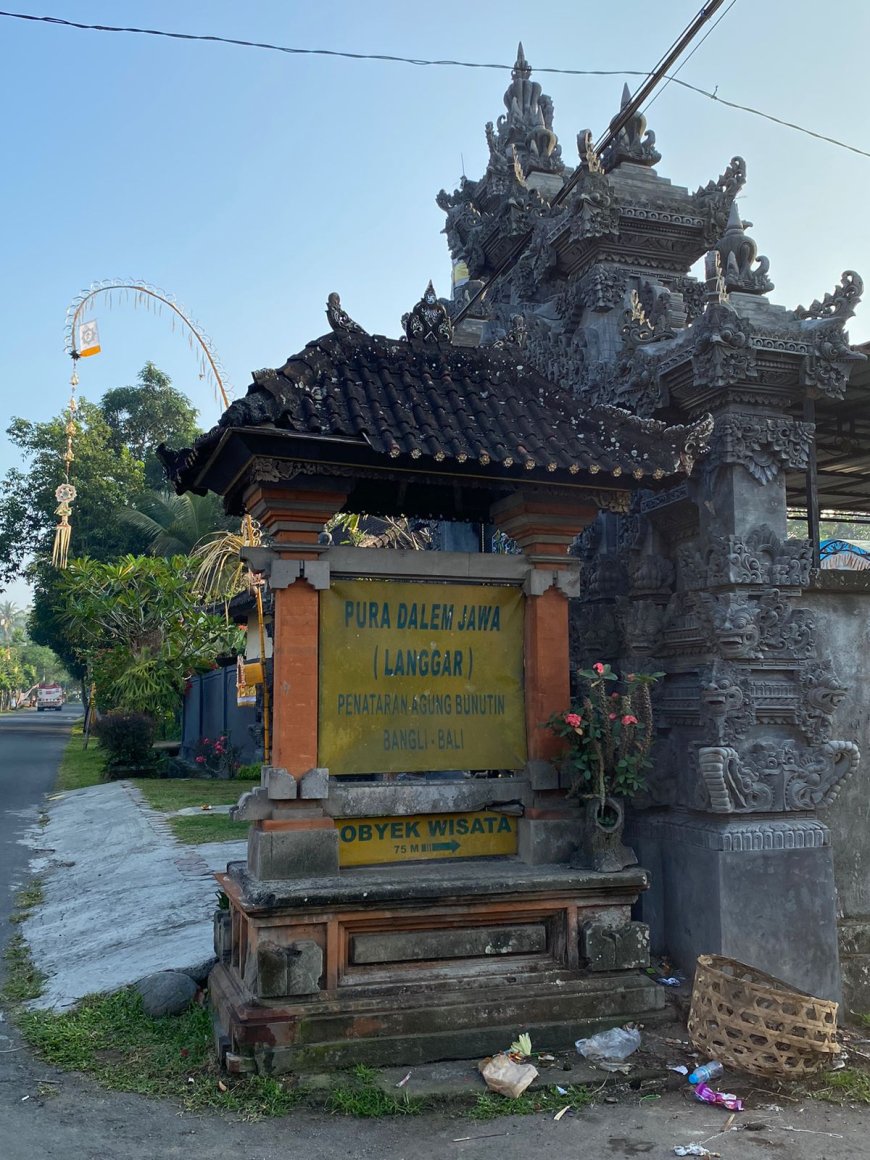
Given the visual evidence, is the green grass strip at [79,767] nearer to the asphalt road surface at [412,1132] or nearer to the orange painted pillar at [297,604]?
the orange painted pillar at [297,604]

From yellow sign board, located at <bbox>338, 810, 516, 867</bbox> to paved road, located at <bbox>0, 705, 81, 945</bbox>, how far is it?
493 cm

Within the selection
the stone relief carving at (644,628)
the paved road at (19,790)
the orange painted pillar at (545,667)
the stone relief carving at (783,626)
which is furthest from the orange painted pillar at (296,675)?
the paved road at (19,790)

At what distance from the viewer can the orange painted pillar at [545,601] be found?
7.09 meters

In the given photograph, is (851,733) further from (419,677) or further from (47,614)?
(47,614)

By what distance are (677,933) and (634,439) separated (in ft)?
12.7

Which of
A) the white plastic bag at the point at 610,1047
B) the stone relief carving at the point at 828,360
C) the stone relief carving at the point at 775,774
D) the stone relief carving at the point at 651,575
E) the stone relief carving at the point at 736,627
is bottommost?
the white plastic bag at the point at 610,1047

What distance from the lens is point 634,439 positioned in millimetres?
7188

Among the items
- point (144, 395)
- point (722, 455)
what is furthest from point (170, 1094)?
point (144, 395)

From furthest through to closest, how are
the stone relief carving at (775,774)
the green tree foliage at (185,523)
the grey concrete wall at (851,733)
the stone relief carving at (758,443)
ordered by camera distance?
the green tree foliage at (185,523) → the grey concrete wall at (851,733) → the stone relief carving at (758,443) → the stone relief carving at (775,774)

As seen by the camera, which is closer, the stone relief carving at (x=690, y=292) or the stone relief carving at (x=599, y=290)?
the stone relief carving at (x=599, y=290)

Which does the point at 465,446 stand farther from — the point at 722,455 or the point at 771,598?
the point at 771,598

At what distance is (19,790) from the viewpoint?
22359 mm

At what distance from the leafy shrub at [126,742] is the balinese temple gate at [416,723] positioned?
17241mm

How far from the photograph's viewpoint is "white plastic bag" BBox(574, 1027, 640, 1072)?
235 inches
